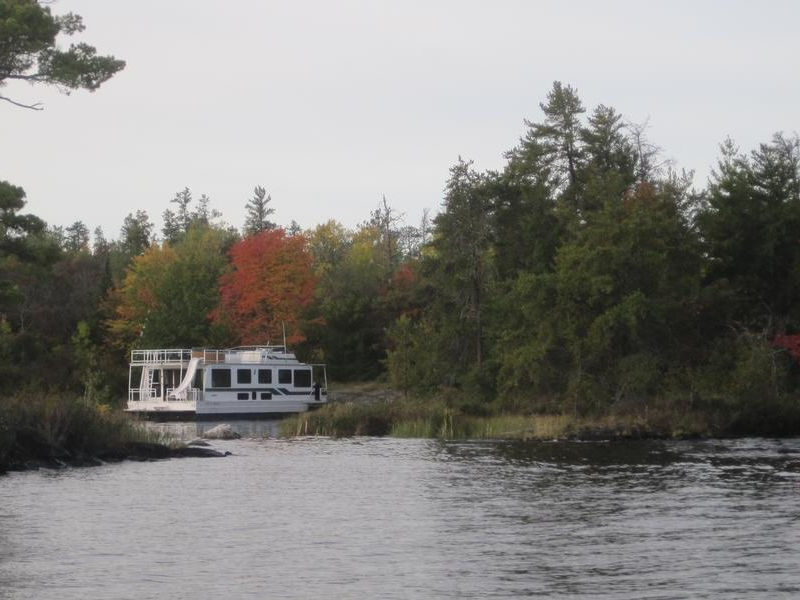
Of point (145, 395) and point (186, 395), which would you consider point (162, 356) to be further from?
point (186, 395)

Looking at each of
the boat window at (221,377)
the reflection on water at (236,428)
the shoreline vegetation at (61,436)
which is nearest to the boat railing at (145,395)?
the reflection on water at (236,428)

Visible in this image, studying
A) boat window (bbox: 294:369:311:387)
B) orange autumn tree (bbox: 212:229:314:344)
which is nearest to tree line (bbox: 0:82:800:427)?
orange autumn tree (bbox: 212:229:314:344)

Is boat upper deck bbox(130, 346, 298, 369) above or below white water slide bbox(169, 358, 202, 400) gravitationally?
above

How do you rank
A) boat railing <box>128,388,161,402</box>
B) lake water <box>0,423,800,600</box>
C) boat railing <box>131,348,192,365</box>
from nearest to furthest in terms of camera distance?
lake water <box>0,423,800,600</box>, boat railing <box>128,388,161,402</box>, boat railing <box>131,348,192,365</box>

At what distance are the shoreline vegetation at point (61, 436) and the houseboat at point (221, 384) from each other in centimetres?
3135

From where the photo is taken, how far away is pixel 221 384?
238 feet

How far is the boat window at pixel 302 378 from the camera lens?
7625cm

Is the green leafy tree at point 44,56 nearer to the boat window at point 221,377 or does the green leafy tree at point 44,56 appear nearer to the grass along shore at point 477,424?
the grass along shore at point 477,424

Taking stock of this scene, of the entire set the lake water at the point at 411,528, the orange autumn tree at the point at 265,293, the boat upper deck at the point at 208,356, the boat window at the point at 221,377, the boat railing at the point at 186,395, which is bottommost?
the lake water at the point at 411,528

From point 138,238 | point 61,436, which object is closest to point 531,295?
point 61,436

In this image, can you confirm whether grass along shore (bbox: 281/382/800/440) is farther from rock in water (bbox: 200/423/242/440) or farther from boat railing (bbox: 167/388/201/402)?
boat railing (bbox: 167/388/201/402)

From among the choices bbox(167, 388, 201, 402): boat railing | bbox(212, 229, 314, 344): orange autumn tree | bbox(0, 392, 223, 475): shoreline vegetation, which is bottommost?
bbox(0, 392, 223, 475): shoreline vegetation

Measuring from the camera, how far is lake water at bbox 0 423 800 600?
1764cm

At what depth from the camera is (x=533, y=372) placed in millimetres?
52375
